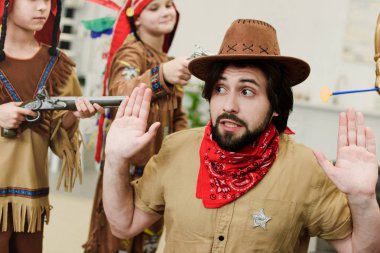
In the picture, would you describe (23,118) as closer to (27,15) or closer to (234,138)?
(27,15)

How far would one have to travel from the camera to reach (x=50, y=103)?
2.09 metres

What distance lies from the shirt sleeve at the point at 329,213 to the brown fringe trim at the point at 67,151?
101 cm

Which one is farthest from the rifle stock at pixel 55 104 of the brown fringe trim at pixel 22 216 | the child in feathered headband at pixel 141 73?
the child in feathered headband at pixel 141 73

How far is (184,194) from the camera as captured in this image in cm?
177

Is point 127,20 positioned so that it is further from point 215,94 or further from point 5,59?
point 215,94

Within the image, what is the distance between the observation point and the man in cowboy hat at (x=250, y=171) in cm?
167

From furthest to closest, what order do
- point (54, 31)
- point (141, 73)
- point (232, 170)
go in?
point (141, 73) → point (54, 31) → point (232, 170)

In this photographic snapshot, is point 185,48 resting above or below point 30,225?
above

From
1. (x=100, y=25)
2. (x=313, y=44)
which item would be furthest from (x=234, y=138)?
(x=313, y=44)

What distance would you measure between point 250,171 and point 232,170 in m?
0.05

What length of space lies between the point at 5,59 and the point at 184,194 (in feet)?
2.70

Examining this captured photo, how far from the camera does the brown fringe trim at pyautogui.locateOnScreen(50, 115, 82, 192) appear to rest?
2250mm

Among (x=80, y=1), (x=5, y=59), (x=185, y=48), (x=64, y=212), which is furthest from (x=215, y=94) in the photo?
(x=185, y=48)

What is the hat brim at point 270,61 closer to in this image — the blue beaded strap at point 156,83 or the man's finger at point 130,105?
the man's finger at point 130,105
